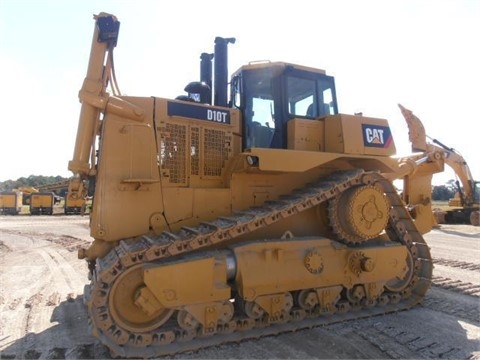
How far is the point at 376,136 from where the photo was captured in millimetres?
6395

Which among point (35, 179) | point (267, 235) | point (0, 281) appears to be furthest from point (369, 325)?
point (35, 179)

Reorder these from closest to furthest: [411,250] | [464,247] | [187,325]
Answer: [187,325], [411,250], [464,247]

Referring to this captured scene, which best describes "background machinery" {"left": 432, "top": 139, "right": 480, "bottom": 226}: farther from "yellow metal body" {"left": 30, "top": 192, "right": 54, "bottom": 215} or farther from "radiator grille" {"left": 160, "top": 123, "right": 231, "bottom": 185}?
"yellow metal body" {"left": 30, "top": 192, "right": 54, "bottom": 215}

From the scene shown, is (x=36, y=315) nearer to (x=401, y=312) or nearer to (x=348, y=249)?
(x=348, y=249)

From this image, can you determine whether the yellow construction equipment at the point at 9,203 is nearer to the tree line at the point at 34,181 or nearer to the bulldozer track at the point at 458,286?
the bulldozer track at the point at 458,286

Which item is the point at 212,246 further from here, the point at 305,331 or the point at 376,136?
the point at 376,136

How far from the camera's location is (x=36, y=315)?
18.6 ft

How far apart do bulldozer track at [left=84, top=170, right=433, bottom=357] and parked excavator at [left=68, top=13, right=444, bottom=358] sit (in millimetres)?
18

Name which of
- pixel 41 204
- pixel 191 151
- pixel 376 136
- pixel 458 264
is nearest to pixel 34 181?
pixel 41 204

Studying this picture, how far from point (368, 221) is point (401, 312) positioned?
1.58 metres

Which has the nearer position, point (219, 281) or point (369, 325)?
point (219, 281)

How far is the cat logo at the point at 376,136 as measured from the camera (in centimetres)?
626

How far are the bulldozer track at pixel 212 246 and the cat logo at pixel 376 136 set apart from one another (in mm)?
638

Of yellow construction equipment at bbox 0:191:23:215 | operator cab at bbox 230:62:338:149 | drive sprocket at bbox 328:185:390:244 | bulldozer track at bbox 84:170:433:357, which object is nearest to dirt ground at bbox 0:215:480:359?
bulldozer track at bbox 84:170:433:357
